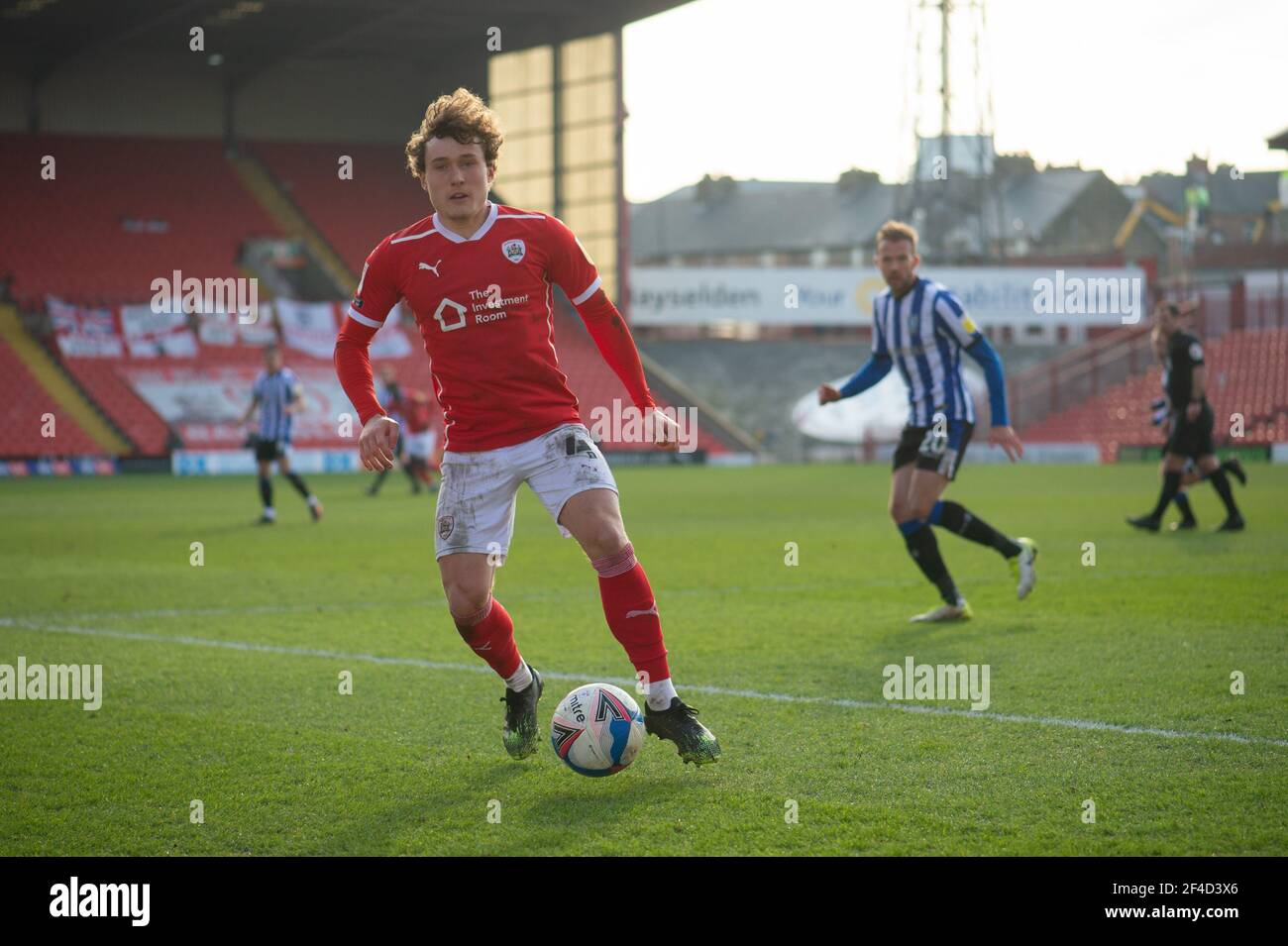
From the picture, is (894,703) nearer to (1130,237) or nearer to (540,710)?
(540,710)

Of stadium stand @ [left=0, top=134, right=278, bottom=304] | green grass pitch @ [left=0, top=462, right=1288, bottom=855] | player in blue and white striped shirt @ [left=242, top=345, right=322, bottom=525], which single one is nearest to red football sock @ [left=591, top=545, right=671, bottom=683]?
green grass pitch @ [left=0, top=462, right=1288, bottom=855]

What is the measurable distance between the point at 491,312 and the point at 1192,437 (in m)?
10.7

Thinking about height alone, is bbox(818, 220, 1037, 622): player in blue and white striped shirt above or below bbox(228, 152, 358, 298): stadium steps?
below

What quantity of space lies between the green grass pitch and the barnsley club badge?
5.90ft

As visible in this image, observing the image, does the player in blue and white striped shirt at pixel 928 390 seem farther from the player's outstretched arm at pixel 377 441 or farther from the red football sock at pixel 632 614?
the player's outstretched arm at pixel 377 441

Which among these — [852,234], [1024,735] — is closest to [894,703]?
[1024,735]

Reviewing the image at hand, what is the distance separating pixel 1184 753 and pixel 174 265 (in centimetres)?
3670

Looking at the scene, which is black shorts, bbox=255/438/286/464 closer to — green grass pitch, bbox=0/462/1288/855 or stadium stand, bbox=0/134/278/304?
green grass pitch, bbox=0/462/1288/855

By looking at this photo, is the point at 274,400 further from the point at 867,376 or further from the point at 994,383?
the point at 994,383

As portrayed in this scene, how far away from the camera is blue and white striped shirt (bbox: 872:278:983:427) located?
885 cm

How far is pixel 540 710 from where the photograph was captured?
6.25 m

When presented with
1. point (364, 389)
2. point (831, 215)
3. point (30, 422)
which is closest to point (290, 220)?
point (30, 422)

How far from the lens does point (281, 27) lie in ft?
127

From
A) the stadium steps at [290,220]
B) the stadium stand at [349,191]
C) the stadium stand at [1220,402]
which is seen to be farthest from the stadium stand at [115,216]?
the stadium stand at [1220,402]
